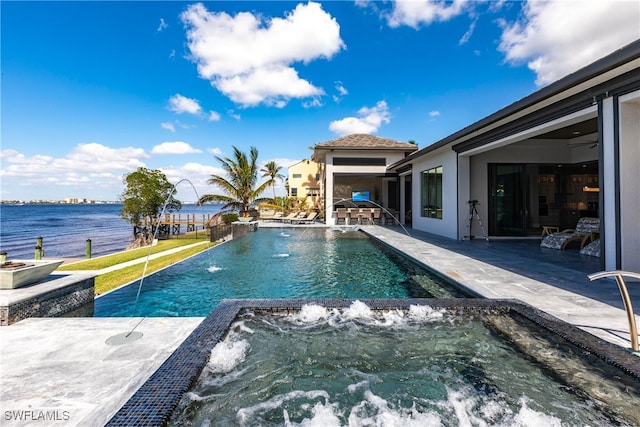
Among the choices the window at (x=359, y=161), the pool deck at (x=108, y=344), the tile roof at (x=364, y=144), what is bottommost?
the pool deck at (x=108, y=344)

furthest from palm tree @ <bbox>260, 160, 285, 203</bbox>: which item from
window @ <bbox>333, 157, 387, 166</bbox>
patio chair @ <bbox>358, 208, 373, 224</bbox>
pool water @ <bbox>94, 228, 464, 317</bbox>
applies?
pool water @ <bbox>94, 228, 464, 317</bbox>

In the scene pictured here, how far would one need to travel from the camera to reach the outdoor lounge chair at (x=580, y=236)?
7.91 meters

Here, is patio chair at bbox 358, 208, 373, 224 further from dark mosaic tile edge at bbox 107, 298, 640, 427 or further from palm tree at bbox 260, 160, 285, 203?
palm tree at bbox 260, 160, 285, 203

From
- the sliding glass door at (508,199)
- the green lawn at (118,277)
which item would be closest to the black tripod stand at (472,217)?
the sliding glass door at (508,199)

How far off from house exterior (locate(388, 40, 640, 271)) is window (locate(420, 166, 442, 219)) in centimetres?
4

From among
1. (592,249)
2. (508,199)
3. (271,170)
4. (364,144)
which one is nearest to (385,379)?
(592,249)

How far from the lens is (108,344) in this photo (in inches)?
114

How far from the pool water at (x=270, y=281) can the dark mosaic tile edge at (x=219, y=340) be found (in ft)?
3.63

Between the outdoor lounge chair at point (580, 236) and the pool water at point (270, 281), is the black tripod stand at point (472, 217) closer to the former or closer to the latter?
the outdoor lounge chair at point (580, 236)

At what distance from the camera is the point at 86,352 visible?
9.00 ft

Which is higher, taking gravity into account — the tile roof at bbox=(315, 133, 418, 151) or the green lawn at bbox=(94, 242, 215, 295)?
the tile roof at bbox=(315, 133, 418, 151)

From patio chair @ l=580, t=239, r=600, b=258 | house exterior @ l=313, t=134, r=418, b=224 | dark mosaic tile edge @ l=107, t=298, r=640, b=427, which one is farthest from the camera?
house exterior @ l=313, t=134, r=418, b=224

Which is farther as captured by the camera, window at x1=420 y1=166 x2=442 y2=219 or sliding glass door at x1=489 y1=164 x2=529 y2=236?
window at x1=420 y1=166 x2=442 y2=219

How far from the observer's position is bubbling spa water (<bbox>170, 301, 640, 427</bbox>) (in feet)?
6.81
